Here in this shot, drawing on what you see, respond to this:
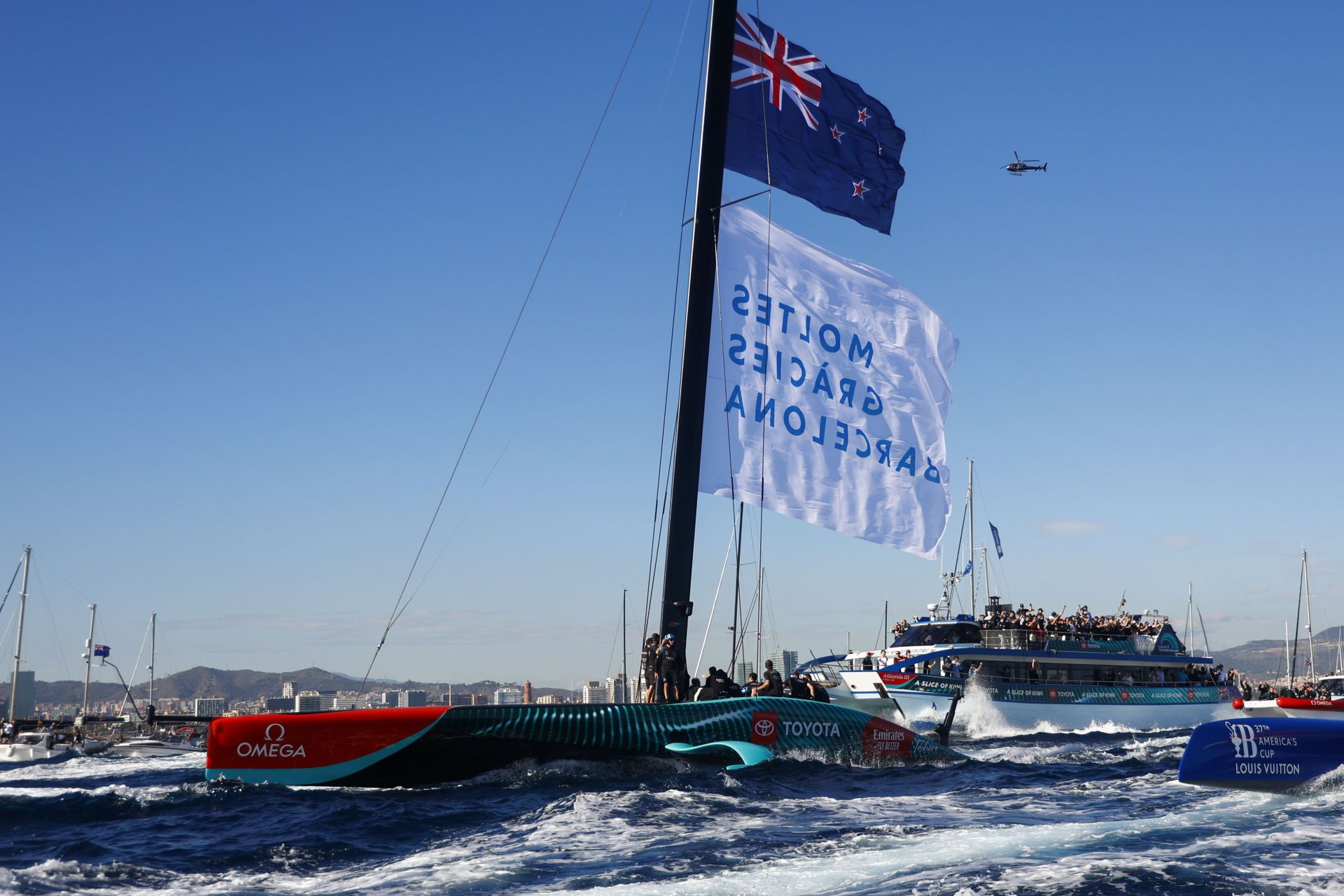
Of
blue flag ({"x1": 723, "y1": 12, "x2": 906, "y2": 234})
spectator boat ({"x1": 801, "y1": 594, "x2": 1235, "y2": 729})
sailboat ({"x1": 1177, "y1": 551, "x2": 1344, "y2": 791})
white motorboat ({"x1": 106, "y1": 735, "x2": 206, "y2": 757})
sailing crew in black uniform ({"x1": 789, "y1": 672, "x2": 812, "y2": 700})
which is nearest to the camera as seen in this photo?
sailboat ({"x1": 1177, "y1": 551, "x2": 1344, "y2": 791})

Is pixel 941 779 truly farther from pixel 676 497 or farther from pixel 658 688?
pixel 676 497

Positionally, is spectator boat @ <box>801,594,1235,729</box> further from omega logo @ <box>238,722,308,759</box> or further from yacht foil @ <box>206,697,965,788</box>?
omega logo @ <box>238,722,308,759</box>

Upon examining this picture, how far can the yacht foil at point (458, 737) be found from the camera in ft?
40.8

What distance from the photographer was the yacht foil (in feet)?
40.8

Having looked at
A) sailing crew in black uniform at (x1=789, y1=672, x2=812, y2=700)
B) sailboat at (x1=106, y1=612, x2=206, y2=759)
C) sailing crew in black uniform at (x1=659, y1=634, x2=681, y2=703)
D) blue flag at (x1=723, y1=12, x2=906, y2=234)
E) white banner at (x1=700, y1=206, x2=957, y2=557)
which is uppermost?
blue flag at (x1=723, y1=12, x2=906, y2=234)

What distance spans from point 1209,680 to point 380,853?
35816mm

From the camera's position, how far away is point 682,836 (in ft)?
32.1

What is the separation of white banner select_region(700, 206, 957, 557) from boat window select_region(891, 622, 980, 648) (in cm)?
1520

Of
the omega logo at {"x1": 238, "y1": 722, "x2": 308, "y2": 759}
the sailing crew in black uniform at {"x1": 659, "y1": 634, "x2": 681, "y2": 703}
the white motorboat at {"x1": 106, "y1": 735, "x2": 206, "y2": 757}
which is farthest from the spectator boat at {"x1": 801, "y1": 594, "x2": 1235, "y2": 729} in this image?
the white motorboat at {"x1": 106, "y1": 735, "x2": 206, "y2": 757}

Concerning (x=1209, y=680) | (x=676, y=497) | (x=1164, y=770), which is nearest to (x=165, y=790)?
(x=676, y=497)

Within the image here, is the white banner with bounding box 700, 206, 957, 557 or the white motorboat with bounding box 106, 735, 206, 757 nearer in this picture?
the white banner with bounding box 700, 206, 957, 557

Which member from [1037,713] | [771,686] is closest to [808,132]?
[771,686]

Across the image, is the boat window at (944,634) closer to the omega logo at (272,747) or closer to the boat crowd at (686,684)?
the boat crowd at (686,684)

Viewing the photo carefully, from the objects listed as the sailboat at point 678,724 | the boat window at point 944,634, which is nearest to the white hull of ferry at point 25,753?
the sailboat at point 678,724
